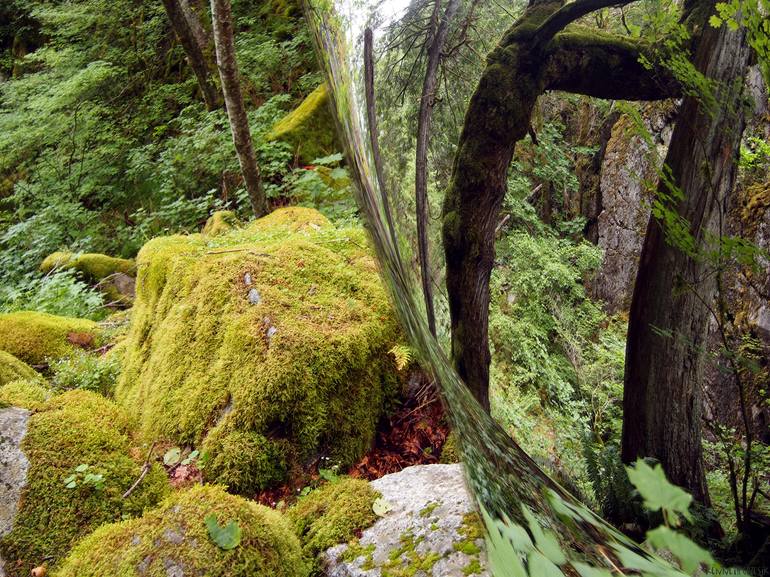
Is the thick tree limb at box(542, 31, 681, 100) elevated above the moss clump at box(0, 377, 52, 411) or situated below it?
above

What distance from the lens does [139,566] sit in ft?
6.42

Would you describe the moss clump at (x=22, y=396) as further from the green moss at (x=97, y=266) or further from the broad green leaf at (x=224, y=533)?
the green moss at (x=97, y=266)

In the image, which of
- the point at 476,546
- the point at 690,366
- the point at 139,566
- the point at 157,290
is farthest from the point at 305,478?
the point at 690,366

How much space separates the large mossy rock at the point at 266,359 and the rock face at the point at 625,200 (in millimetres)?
2551

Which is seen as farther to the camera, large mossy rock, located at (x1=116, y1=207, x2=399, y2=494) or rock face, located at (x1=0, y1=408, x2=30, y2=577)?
large mossy rock, located at (x1=116, y1=207, x2=399, y2=494)

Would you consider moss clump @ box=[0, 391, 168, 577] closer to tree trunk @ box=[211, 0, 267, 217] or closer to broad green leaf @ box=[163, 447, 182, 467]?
broad green leaf @ box=[163, 447, 182, 467]

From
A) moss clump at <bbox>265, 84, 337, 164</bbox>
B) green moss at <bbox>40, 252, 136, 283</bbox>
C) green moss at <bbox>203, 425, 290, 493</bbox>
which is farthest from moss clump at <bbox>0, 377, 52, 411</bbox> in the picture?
moss clump at <bbox>265, 84, 337, 164</bbox>

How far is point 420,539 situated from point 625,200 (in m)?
1.81

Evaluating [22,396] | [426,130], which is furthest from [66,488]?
[426,130]

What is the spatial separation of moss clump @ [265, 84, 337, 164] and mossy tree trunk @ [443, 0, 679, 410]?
735cm

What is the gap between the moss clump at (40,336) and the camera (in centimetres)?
483

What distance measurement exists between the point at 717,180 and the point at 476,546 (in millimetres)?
1726

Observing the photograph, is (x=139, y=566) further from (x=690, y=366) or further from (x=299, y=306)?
(x=690, y=366)

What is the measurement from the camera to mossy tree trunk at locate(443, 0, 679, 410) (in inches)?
19.5
